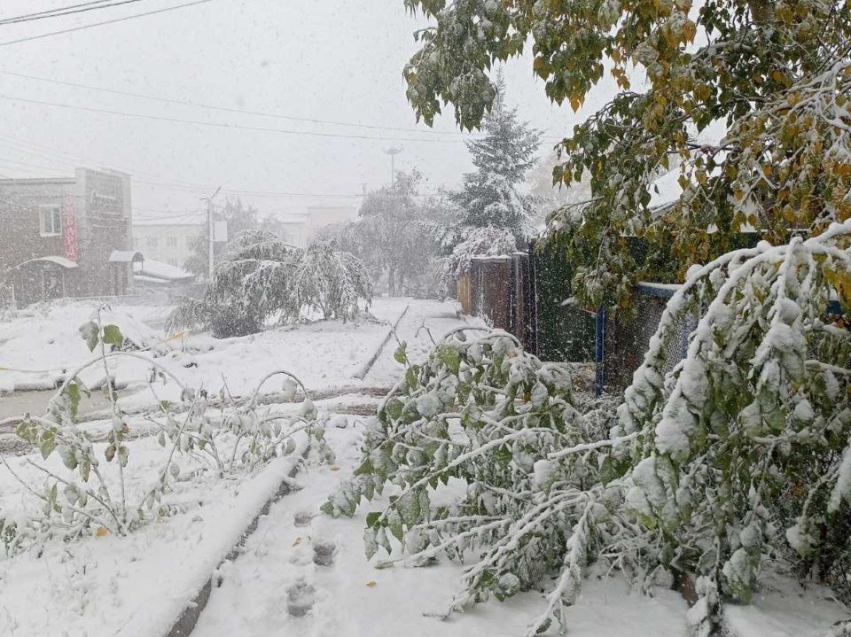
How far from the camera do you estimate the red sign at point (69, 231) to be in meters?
A: 35.8

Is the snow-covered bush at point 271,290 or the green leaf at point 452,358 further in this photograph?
the snow-covered bush at point 271,290

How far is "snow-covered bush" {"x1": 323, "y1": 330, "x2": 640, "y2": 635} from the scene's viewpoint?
104 inches

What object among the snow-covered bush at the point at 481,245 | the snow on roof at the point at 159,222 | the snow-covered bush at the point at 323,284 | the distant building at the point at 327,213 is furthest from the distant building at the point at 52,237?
the distant building at the point at 327,213

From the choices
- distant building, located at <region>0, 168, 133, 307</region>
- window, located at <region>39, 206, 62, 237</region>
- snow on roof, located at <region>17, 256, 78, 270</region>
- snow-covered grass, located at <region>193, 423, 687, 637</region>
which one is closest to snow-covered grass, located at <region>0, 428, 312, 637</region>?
snow-covered grass, located at <region>193, 423, 687, 637</region>

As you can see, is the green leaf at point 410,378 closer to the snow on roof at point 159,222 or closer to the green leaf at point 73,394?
the green leaf at point 73,394

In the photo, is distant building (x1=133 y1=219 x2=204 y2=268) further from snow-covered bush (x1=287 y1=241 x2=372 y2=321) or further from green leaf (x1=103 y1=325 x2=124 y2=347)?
green leaf (x1=103 y1=325 x2=124 y2=347)

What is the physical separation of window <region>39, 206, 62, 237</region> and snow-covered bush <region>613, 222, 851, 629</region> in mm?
40883

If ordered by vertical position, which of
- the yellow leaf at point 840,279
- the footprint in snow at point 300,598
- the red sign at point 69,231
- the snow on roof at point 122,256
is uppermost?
the red sign at point 69,231

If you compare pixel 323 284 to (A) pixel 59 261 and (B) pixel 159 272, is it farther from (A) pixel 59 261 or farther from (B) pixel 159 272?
(B) pixel 159 272

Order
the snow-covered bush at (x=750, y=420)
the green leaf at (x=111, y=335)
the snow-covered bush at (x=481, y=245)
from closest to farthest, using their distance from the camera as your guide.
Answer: the snow-covered bush at (x=750, y=420), the green leaf at (x=111, y=335), the snow-covered bush at (x=481, y=245)

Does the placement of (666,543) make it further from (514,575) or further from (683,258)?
(683,258)

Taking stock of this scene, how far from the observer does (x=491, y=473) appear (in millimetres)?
3158

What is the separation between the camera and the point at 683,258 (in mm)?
4051

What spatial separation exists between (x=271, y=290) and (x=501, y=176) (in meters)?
8.65
